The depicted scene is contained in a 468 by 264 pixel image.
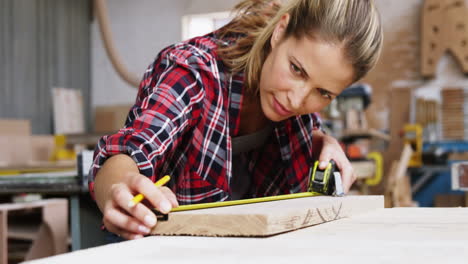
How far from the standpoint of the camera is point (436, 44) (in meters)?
6.88

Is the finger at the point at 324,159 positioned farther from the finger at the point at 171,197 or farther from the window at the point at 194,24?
the window at the point at 194,24

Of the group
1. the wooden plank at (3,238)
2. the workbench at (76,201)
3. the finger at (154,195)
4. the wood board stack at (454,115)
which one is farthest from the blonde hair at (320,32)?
the wood board stack at (454,115)

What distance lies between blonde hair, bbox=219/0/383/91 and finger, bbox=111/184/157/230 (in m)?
0.56

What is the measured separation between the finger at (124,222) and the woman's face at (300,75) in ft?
1.73

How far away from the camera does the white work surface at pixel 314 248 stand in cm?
54

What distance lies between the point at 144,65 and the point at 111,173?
293 inches

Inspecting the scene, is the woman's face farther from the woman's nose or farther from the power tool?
the power tool

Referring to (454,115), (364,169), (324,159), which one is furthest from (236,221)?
(454,115)

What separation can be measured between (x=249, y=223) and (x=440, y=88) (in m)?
6.85

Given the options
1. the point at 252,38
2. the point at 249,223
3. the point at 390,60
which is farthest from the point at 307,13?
the point at 390,60

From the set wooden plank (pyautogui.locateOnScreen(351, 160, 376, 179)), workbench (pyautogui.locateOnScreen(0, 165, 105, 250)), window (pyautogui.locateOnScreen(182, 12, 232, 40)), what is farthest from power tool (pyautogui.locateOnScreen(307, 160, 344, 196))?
window (pyautogui.locateOnScreen(182, 12, 232, 40))

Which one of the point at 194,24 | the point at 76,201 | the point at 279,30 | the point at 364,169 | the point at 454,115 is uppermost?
the point at 279,30

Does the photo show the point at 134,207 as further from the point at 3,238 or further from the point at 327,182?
the point at 3,238

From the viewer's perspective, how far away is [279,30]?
4.03ft
